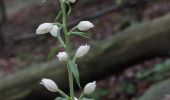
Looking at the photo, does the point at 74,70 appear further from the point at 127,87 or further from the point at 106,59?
the point at 127,87

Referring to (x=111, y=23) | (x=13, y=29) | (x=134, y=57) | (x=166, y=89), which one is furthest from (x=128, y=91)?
(x=13, y=29)

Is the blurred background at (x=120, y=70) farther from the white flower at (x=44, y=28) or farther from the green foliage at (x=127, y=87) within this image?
the white flower at (x=44, y=28)

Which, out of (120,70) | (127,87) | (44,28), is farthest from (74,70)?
(127,87)

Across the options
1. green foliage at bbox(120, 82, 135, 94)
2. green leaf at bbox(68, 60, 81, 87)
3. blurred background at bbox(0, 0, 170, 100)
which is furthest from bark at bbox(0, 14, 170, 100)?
green leaf at bbox(68, 60, 81, 87)

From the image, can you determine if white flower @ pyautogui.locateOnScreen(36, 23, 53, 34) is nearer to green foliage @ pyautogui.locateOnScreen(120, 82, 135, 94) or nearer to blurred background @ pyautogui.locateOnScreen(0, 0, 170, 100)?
blurred background @ pyautogui.locateOnScreen(0, 0, 170, 100)

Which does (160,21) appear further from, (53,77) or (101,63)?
(53,77)

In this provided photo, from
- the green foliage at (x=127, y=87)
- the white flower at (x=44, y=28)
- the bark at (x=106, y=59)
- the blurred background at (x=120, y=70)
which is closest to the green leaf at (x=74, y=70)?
the white flower at (x=44, y=28)

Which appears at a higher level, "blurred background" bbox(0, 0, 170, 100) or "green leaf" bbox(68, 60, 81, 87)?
"green leaf" bbox(68, 60, 81, 87)

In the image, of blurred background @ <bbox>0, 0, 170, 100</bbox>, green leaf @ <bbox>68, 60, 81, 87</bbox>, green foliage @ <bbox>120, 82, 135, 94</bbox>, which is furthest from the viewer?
green foliage @ <bbox>120, 82, 135, 94</bbox>
